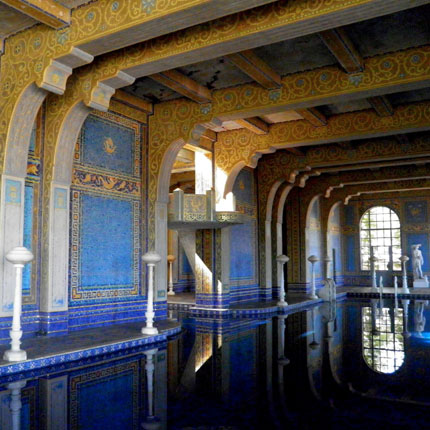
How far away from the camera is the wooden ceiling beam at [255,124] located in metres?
9.38

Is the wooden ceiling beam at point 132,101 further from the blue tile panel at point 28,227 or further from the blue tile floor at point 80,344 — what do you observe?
the blue tile floor at point 80,344

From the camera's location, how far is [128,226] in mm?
8055

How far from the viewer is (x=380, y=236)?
18.4 metres

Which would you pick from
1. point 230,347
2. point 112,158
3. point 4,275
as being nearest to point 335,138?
point 112,158

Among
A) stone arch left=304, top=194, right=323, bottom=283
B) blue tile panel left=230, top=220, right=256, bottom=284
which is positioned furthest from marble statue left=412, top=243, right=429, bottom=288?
blue tile panel left=230, top=220, right=256, bottom=284

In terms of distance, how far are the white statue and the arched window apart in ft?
3.44

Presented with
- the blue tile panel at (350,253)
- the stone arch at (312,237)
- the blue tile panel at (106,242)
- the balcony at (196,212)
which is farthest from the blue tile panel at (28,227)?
the blue tile panel at (350,253)

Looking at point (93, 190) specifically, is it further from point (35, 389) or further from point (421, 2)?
point (421, 2)

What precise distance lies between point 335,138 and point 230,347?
5.05 m

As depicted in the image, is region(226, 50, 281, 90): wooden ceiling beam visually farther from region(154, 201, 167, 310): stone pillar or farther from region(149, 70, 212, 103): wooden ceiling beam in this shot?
region(154, 201, 167, 310): stone pillar

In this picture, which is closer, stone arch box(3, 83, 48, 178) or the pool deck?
the pool deck

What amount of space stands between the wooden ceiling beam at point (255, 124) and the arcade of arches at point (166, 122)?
4 centimetres

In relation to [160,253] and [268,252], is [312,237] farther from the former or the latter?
[160,253]

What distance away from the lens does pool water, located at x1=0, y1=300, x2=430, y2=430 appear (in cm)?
339
